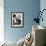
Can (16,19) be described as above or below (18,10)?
below

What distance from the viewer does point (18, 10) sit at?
20.3ft

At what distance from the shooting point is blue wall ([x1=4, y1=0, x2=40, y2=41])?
6.15 m

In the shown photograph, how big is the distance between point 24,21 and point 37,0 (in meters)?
1.08

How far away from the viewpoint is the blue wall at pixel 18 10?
20.2 ft

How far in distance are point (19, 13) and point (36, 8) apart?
2.56ft

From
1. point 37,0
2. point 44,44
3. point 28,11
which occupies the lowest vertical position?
point 44,44

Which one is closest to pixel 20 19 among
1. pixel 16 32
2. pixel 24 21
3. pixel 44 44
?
pixel 24 21

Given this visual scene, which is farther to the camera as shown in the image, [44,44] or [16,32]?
[16,32]

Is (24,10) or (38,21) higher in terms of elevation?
(24,10)

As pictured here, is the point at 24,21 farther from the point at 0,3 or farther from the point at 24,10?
the point at 0,3

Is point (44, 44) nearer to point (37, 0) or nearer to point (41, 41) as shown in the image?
point (41, 41)

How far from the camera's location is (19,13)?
6.20 meters

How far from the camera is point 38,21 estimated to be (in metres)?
6.10

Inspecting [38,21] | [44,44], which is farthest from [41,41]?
[38,21]
